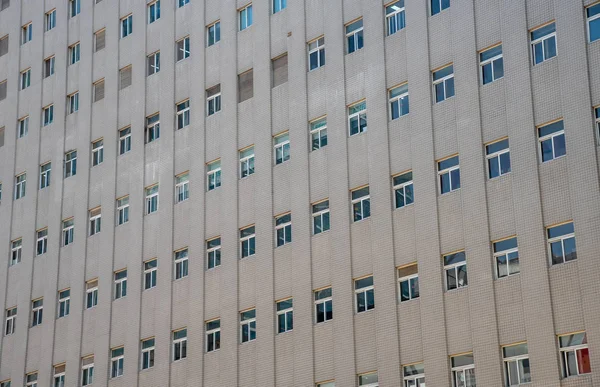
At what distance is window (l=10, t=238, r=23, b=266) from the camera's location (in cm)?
3900

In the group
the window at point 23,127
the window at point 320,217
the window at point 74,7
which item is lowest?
the window at point 320,217

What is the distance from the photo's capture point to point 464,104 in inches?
1073

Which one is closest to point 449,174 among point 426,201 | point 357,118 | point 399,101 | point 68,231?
point 426,201

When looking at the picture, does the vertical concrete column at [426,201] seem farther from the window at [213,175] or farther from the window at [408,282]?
the window at [213,175]

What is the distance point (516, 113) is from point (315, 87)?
274 inches

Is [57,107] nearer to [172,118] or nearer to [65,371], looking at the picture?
[172,118]

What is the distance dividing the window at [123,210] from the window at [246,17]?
7035 millimetres

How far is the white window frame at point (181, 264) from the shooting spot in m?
33.0

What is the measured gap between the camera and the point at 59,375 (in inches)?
1412

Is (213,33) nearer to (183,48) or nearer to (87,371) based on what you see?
(183,48)

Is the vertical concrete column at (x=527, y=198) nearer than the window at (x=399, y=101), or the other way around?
the vertical concrete column at (x=527, y=198)

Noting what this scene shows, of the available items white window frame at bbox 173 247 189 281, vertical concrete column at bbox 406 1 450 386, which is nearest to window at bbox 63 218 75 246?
white window frame at bbox 173 247 189 281

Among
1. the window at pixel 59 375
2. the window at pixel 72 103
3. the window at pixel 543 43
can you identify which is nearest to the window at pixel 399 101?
the window at pixel 543 43

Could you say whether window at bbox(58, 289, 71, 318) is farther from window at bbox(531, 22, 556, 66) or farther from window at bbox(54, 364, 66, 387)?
window at bbox(531, 22, 556, 66)
